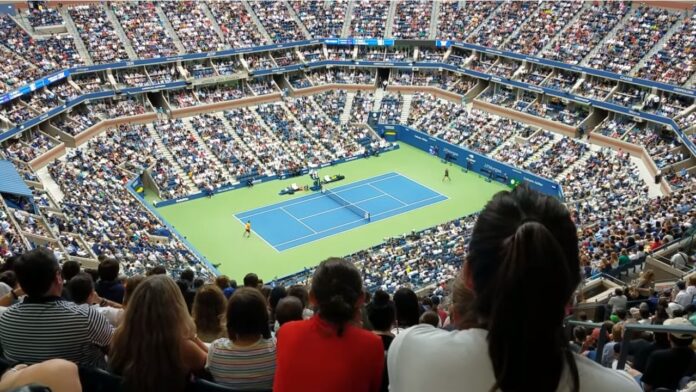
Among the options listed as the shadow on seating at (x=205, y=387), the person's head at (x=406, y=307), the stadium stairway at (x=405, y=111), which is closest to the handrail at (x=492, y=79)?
the stadium stairway at (x=405, y=111)

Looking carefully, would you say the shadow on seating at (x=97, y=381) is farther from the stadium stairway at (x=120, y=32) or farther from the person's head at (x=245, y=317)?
the stadium stairway at (x=120, y=32)

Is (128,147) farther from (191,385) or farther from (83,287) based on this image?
(191,385)

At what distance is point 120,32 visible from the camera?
4700 centimetres

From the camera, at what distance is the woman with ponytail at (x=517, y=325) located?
229cm

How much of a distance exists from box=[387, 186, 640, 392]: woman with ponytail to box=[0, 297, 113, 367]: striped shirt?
3.56m

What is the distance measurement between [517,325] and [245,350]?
3.30m

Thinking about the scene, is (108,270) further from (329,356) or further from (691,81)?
(691,81)

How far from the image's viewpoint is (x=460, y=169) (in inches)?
1673

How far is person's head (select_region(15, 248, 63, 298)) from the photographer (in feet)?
16.8

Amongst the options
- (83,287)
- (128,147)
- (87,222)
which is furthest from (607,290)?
(128,147)

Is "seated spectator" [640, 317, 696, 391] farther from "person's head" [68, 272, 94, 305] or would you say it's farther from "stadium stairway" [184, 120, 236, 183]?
"stadium stairway" [184, 120, 236, 183]

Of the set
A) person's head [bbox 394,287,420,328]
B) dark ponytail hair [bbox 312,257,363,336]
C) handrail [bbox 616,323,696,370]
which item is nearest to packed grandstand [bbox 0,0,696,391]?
person's head [bbox 394,287,420,328]

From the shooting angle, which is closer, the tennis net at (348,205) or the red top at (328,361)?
the red top at (328,361)

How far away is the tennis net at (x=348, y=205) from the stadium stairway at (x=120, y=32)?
18.3 meters
